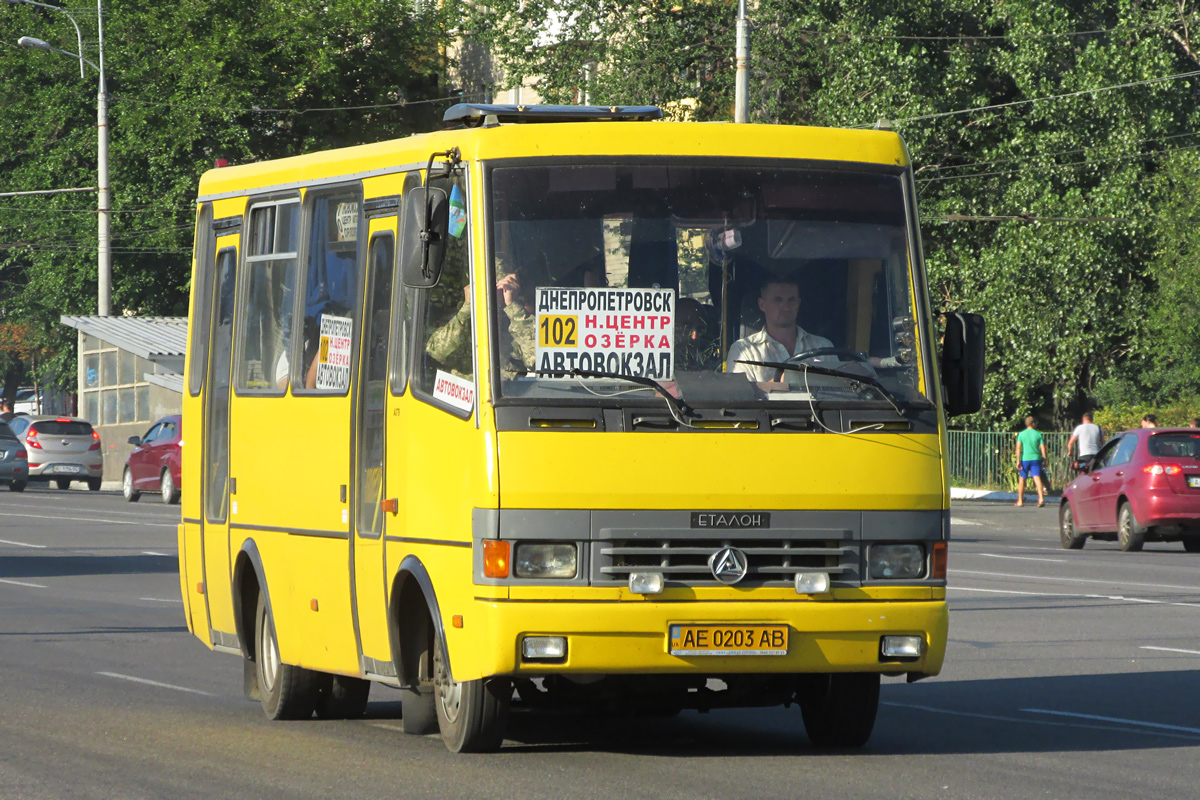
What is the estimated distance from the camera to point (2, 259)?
213 feet

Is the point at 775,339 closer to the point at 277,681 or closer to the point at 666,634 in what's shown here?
the point at 666,634

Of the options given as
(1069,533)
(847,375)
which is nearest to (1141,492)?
(1069,533)

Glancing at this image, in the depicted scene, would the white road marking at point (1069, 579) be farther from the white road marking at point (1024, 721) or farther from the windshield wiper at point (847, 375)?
the windshield wiper at point (847, 375)

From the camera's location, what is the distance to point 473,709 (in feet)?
27.9

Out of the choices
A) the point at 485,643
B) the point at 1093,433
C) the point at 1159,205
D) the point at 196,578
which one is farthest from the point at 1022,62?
the point at 485,643

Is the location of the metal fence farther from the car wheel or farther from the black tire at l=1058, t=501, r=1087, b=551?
the car wheel

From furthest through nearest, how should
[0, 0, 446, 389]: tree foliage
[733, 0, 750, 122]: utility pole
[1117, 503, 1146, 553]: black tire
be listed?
[0, 0, 446, 389]: tree foliage → [733, 0, 750, 122]: utility pole → [1117, 503, 1146, 553]: black tire

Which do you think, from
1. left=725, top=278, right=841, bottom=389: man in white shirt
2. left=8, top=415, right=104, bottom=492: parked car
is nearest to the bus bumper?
left=725, top=278, right=841, bottom=389: man in white shirt

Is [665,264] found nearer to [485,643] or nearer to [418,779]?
[485,643]

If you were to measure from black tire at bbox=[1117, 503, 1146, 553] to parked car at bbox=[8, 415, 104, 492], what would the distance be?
27391 millimetres

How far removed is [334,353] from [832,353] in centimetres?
251

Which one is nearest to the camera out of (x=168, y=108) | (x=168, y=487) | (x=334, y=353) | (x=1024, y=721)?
(x=334, y=353)

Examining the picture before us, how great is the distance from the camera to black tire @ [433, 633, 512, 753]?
845 centimetres

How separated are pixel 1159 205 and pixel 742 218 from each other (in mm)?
33902
